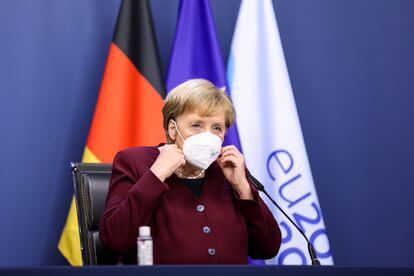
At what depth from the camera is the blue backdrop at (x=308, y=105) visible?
3326mm

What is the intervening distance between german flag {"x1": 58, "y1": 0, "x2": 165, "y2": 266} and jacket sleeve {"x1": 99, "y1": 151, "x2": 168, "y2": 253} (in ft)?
3.47

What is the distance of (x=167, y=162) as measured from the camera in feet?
7.14

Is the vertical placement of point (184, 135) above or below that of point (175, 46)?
below

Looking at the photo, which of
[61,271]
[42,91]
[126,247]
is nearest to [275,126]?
[42,91]

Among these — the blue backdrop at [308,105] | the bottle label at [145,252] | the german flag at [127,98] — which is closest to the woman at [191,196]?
the bottle label at [145,252]

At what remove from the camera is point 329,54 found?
370 centimetres

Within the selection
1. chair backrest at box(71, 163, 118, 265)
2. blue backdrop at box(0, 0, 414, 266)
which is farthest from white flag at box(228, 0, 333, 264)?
chair backrest at box(71, 163, 118, 265)

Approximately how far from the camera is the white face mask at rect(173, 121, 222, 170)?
2.23 metres

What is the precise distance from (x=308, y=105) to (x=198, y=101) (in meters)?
1.47

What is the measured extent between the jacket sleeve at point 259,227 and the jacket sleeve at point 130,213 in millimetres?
305

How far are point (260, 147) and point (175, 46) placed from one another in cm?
61

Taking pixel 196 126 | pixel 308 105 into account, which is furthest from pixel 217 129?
pixel 308 105

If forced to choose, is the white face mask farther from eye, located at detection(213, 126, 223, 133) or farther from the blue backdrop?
the blue backdrop

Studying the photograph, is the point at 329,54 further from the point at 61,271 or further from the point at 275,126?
the point at 61,271
